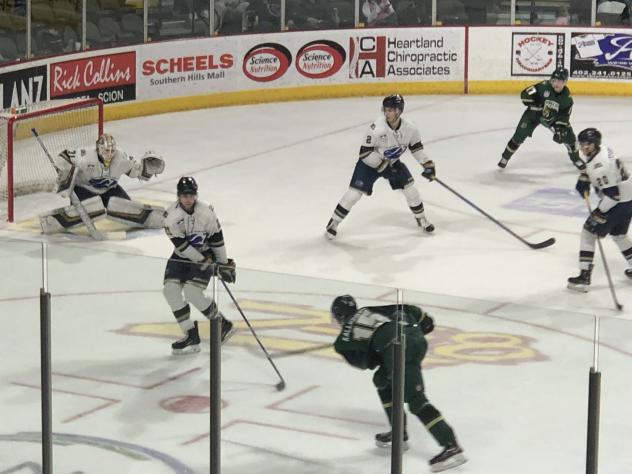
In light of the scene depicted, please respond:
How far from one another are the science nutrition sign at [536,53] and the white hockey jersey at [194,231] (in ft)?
30.1

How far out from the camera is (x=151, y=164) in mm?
10734

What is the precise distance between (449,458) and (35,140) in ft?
23.5

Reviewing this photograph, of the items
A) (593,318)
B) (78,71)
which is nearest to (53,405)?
(593,318)

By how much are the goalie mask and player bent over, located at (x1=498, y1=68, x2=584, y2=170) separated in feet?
12.4

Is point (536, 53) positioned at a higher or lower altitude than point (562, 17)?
lower

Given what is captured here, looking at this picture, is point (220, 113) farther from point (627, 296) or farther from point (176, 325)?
point (176, 325)

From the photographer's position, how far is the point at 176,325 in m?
5.20

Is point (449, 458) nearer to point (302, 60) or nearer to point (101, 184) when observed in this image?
point (101, 184)

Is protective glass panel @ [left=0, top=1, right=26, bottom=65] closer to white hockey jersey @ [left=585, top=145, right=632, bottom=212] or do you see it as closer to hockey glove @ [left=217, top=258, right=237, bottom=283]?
white hockey jersey @ [left=585, top=145, right=632, bottom=212]

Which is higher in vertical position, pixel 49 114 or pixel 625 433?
pixel 49 114

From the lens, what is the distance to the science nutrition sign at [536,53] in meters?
16.3

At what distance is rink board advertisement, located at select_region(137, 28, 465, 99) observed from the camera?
15367 millimetres

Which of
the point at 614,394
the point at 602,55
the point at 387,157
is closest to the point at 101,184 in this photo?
the point at 387,157

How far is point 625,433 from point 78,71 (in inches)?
406
